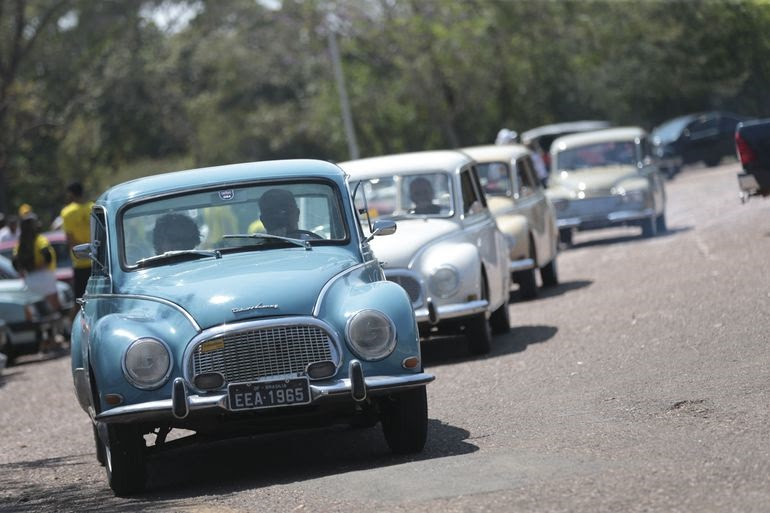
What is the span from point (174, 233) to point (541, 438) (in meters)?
2.55

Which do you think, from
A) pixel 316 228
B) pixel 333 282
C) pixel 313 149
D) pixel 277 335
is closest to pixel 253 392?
pixel 277 335

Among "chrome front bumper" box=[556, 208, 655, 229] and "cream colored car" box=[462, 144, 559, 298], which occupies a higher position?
"cream colored car" box=[462, 144, 559, 298]

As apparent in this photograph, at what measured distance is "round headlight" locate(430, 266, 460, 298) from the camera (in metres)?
12.4

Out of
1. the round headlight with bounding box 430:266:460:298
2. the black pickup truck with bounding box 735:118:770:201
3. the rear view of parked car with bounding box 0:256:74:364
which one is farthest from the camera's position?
the rear view of parked car with bounding box 0:256:74:364

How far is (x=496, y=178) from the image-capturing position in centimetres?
1781

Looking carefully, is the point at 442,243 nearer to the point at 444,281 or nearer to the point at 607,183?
the point at 444,281

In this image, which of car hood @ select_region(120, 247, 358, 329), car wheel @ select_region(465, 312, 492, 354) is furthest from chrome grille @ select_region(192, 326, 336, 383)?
car wheel @ select_region(465, 312, 492, 354)

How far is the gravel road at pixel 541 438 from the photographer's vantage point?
6.79m

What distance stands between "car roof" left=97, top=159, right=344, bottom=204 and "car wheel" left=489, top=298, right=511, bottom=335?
451 centimetres

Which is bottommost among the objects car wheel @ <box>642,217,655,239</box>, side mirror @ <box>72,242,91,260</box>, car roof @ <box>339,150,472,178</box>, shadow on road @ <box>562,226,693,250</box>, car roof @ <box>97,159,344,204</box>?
shadow on road @ <box>562,226,693,250</box>

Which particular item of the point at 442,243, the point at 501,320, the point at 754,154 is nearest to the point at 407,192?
the point at 442,243

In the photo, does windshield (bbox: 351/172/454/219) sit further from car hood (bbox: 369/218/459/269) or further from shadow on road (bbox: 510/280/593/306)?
shadow on road (bbox: 510/280/593/306)

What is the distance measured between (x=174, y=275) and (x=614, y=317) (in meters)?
6.23

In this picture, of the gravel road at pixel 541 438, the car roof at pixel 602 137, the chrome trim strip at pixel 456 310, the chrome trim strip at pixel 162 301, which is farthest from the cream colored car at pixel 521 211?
the chrome trim strip at pixel 162 301
